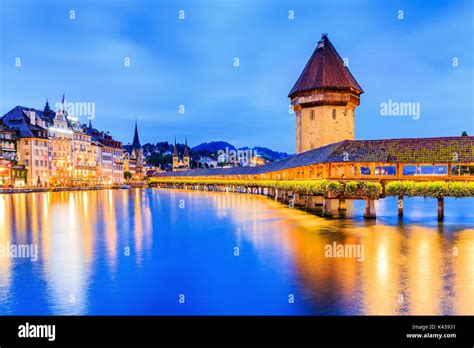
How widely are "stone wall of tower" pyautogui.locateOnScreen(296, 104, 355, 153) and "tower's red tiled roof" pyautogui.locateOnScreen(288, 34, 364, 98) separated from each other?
3036 mm

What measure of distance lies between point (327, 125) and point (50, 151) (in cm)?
7260

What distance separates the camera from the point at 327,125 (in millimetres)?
52906

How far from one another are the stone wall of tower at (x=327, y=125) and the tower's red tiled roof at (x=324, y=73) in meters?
3.04

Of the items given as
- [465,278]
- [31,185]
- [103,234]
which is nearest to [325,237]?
[465,278]

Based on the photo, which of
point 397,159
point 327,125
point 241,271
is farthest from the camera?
point 327,125

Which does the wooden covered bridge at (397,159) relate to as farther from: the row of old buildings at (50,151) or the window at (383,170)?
the row of old buildings at (50,151)

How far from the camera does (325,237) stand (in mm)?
23172

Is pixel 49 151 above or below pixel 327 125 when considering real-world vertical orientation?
above

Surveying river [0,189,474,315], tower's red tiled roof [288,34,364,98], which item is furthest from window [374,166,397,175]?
tower's red tiled roof [288,34,364,98]

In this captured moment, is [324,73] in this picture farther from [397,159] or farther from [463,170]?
[397,159]

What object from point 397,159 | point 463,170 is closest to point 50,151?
point 397,159

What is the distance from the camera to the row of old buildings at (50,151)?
83062 millimetres

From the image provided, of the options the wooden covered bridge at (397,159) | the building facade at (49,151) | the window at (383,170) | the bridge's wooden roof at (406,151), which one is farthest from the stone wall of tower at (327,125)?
the building facade at (49,151)
